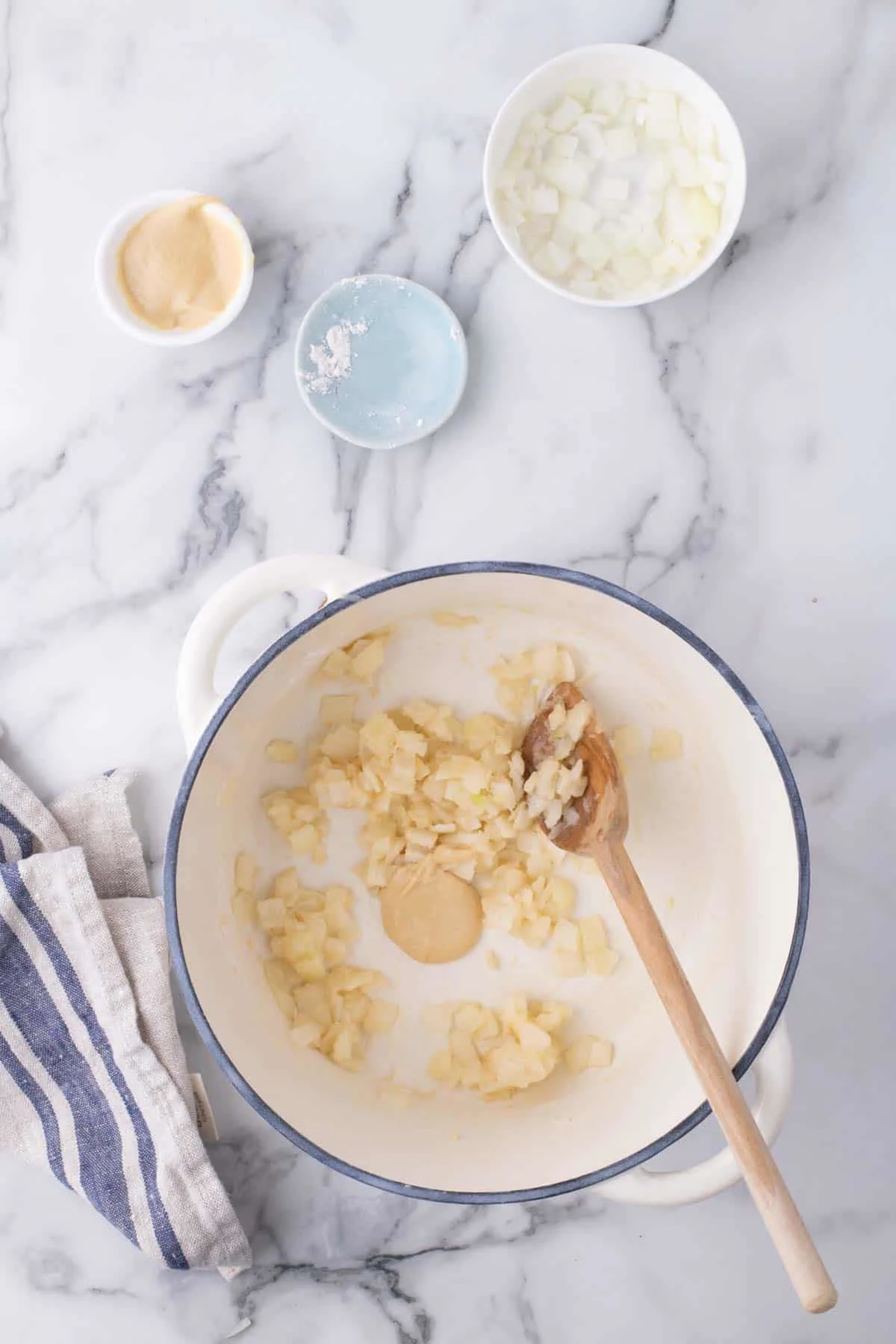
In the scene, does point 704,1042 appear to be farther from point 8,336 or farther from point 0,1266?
point 8,336

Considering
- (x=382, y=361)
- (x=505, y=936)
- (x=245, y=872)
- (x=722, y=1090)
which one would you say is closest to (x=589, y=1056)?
(x=505, y=936)

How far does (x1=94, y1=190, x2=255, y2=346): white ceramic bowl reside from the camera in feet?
3.64

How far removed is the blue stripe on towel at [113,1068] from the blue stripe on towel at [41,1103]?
75 millimetres

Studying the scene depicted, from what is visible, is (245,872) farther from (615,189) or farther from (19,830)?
(615,189)

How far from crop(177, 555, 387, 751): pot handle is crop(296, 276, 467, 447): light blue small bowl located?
0.21 metres

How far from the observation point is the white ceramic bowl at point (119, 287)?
111cm

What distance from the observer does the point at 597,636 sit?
1.12m

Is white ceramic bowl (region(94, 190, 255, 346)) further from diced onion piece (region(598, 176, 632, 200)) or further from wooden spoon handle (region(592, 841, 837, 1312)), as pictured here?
wooden spoon handle (region(592, 841, 837, 1312))

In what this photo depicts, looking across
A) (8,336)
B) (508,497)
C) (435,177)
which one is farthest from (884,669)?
(8,336)

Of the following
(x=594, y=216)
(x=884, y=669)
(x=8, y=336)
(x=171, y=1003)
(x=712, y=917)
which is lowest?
(x=171, y=1003)

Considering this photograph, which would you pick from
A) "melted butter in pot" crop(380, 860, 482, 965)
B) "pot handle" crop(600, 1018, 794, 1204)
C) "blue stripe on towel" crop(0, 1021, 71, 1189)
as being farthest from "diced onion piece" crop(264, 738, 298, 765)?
"pot handle" crop(600, 1018, 794, 1204)

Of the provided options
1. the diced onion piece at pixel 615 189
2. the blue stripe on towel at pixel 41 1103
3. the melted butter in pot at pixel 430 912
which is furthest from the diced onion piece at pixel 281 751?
the diced onion piece at pixel 615 189

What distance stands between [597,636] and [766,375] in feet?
1.03

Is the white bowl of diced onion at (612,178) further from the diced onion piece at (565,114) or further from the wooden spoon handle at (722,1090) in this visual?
the wooden spoon handle at (722,1090)
